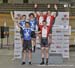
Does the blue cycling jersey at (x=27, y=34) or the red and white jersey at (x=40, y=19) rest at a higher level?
the red and white jersey at (x=40, y=19)

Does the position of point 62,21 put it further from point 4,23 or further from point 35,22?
point 4,23

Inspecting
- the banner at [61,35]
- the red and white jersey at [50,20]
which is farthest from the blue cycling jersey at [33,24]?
the banner at [61,35]

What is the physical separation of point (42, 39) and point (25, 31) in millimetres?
816

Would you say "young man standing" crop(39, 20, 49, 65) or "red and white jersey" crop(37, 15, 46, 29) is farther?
"red and white jersey" crop(37, 15, 46, 29)

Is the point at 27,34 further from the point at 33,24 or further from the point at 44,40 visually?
the point at 33,24

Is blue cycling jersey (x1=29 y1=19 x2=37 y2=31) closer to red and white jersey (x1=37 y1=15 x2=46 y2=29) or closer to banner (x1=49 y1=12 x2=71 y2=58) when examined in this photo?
red and white jersey (x1=37 y1=15 x2=46 y2=29)

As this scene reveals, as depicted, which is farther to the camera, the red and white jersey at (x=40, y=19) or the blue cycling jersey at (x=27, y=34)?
the red and white jersey at (x=40, y=19)

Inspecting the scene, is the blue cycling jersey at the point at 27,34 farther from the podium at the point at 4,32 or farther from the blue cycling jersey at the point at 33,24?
the podium at the point at 4,32

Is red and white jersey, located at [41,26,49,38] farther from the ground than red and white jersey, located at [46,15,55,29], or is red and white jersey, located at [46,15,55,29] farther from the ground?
red and white jersey, located at [46,15,55,29]

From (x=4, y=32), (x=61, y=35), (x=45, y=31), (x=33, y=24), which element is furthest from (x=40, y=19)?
(x=4, y=32)

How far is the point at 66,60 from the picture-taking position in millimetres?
16266

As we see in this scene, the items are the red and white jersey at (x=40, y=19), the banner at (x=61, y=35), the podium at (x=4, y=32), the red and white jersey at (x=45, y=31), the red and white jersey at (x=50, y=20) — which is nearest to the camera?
the red and white jersey at (x=45, y=31)

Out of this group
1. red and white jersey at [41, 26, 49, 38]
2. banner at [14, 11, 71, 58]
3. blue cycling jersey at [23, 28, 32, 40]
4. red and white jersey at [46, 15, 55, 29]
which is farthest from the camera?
banner at [14, 11, 71, 58]

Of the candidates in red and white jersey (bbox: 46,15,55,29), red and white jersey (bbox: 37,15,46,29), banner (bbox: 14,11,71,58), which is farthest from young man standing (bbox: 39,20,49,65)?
banner (bbox: 14,11,71,58)
